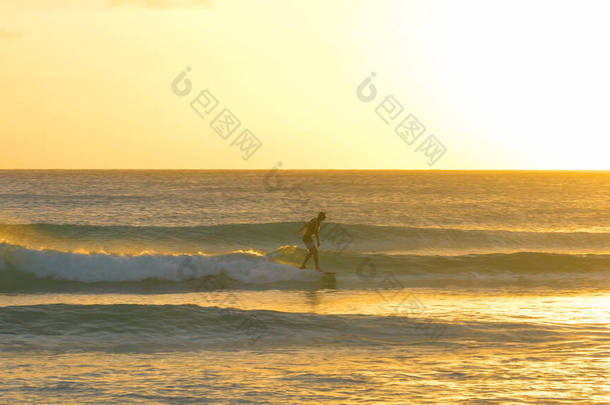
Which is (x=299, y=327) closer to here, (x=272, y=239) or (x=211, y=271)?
(x=211, y=271)

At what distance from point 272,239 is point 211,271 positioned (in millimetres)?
11327

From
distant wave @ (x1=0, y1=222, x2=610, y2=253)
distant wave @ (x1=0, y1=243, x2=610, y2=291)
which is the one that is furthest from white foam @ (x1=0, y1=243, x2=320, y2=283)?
distant wave @ (x1=0, y1=222, x2=610, y2=253)

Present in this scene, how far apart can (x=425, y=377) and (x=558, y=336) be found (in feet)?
11.8

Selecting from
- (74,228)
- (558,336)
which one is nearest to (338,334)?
(558,336)

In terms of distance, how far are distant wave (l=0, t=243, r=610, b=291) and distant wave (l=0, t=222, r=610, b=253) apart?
22.5ft

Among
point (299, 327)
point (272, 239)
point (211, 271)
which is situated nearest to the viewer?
point (299, 327)

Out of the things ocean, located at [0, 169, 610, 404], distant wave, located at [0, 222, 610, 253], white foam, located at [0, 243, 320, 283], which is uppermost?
distant wave, located at [0, 222, 610, 253]

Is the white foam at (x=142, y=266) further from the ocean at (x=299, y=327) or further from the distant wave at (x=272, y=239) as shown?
the distant wave at (x=272, y=239)

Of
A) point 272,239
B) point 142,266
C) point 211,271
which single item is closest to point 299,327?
point 211,271

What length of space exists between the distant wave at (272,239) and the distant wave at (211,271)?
6869 mm

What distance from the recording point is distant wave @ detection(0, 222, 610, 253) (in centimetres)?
2811

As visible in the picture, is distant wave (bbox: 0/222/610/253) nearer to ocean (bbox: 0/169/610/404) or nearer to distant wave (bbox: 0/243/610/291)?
ocean (bbox: 0/169/610/404)

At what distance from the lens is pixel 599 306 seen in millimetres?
13992

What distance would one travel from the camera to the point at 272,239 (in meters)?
30.4
